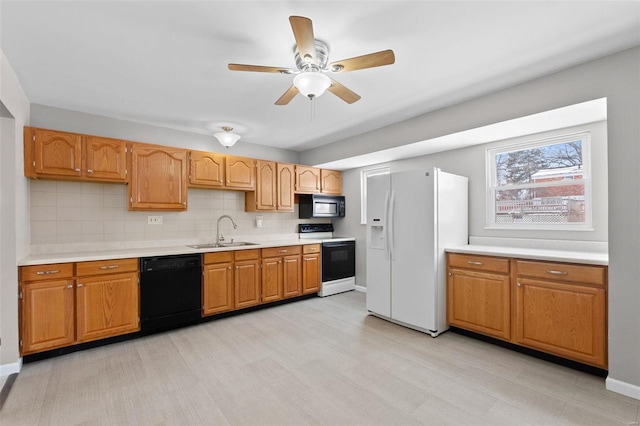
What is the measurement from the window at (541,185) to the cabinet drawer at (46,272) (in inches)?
173

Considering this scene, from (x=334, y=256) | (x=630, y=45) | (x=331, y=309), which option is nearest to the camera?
(x=630, y=45)

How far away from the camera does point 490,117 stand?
9.31 ft

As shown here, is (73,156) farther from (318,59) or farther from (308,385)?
(308,385)

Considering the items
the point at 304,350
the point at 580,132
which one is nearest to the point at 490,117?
the point at 580,132

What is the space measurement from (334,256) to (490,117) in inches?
115

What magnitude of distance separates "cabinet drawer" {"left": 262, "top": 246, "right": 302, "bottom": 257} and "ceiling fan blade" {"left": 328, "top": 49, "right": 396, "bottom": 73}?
2714 mm

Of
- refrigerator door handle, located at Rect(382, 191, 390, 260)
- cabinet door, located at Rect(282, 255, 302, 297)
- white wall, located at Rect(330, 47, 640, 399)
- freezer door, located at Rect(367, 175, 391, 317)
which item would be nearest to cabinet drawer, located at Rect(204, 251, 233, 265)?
cabinet door, located at Rect(282, 255, 302, 297)

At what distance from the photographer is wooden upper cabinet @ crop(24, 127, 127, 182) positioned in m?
2.82

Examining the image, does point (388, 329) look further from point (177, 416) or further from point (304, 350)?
point (177, 416)

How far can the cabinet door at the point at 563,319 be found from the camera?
7.50 ft

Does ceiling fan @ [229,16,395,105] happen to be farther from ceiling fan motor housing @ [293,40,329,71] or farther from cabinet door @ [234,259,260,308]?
cabinet door @ [234,259,260,308]

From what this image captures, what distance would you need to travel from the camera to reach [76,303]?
2.79 m

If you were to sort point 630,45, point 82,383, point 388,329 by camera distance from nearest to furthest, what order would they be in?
point 630,45, point 82,383, point 388,329

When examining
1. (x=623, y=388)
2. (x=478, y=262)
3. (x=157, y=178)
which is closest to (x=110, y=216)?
(x=157, y=178)
